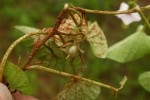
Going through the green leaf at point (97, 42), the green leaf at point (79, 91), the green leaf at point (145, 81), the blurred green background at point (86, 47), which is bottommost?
the blurred green background at point (86, 47)

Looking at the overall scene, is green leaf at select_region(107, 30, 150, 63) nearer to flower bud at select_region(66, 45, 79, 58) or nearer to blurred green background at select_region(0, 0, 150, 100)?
flower bud at select_region(66, 45, 79, 58)

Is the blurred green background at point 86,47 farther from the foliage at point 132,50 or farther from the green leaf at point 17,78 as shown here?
the green leaf at point 17,78

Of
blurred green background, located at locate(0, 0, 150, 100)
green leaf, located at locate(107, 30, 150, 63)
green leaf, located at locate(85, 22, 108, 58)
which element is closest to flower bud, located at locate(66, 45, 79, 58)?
green leaf, located at locate(85, 22, 108, 58)

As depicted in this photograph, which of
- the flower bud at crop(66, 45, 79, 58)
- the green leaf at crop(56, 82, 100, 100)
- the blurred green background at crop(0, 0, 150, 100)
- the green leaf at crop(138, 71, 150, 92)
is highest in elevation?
the flower bud at crop(66, 45, 79, 58)

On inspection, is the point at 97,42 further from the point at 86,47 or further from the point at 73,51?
the point at 86,47

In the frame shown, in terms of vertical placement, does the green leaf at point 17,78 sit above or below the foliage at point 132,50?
above

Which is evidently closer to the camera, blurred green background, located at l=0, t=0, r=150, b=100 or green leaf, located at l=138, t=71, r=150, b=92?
green leaf, located at l=138, t=71, r=150, b=92

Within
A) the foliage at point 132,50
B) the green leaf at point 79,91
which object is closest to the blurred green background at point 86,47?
the foliage at point 132,50

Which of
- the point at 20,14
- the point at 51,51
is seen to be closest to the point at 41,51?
the point at 51,51
